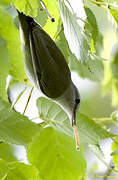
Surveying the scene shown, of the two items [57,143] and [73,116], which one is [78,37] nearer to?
[73,116]

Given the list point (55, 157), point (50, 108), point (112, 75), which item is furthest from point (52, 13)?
point (112, 75)

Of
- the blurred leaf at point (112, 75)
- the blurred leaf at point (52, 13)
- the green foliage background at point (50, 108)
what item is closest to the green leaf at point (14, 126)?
the green foliage background at point (50, 108)

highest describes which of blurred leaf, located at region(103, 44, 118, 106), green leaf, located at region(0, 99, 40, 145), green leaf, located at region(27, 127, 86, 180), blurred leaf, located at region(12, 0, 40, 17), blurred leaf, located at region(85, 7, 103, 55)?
blurred leaf, located at region(12, 0, 40, 17)

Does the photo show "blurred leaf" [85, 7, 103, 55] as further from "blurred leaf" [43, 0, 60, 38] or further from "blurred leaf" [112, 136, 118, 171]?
"blurred leaf" [112, 136, 118, 171]

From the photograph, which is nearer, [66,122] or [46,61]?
[46,61]

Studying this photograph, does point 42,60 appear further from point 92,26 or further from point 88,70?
point 88,70

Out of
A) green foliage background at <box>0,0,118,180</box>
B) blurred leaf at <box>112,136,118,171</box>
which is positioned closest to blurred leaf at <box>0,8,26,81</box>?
green foliage background at <box>0,0,118,180</box>
